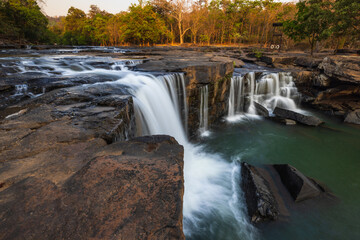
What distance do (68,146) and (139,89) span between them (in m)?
3.12

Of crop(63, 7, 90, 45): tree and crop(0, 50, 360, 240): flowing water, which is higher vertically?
crop(63, 7, 90, 45): tree

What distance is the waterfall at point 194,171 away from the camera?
3959mm

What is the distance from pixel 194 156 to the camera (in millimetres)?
6398

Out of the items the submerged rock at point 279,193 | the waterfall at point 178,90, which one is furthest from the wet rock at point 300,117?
the waterfall at point 178,90

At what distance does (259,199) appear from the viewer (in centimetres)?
378

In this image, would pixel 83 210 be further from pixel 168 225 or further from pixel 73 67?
pixel 73 67

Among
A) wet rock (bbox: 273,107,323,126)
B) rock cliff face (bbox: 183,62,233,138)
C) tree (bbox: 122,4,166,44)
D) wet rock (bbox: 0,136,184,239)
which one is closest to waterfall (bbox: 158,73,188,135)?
rock cliff face (bbox: 183,62,233,138)

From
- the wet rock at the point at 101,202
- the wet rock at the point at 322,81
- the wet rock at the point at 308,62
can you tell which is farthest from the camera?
the wet rock at the point at 308,62

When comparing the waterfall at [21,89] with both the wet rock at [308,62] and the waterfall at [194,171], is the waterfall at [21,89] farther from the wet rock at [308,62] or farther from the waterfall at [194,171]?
the wet rock at [308,62]

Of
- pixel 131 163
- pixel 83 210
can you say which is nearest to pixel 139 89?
pixel 131 163

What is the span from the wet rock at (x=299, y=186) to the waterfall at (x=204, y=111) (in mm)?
4030

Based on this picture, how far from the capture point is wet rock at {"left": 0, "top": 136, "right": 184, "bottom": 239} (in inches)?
47.3

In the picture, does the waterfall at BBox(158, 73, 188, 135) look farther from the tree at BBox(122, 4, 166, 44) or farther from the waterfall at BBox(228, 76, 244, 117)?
the tree at BBox(122, 4, 166, 44)

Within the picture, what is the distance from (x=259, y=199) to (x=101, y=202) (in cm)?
354
